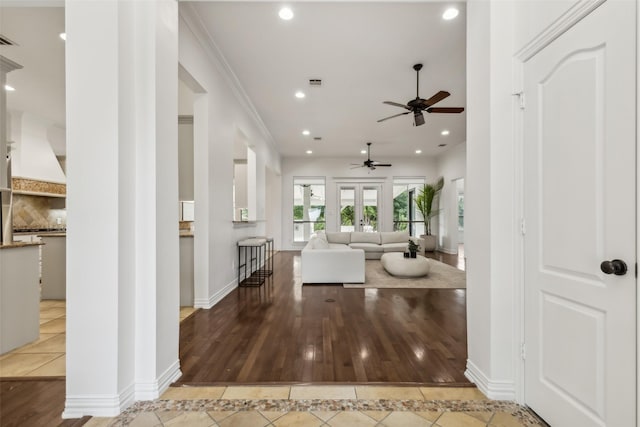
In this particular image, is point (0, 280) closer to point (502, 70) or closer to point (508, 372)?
point (508, 372)

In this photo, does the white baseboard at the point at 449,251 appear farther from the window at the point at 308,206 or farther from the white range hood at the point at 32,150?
the white range hood at the point at 32,150

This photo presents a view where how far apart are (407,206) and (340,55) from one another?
24.2 ft

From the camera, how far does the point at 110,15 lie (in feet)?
5.53

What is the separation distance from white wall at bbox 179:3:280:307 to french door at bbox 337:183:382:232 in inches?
231

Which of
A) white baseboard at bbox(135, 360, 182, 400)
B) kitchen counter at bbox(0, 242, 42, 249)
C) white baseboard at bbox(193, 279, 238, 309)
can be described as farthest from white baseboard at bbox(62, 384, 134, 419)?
white baseboard at bbox(193, 279, 238, 309)

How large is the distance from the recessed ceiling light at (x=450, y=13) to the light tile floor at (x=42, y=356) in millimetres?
4670

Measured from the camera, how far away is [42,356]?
7.96 feet

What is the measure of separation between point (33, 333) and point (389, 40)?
4.85 meters

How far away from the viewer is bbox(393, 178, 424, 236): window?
10273 mm

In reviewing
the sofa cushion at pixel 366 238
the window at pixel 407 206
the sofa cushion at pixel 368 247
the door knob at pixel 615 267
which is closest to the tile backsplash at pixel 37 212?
the sofa cushion at pixel 368 247

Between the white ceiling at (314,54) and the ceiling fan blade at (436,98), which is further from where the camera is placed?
the ceiling fan blade at (436,98)

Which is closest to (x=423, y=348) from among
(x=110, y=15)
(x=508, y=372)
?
(x=508, y=372)

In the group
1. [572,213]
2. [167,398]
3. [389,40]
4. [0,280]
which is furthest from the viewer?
[389,40]

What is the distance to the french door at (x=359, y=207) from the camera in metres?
10.2
